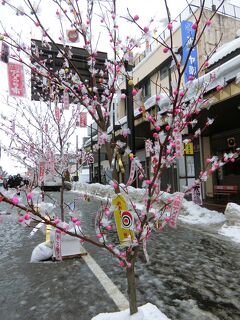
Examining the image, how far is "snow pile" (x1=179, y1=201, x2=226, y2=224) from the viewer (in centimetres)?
1027

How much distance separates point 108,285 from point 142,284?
513mm

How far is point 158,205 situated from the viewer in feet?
42.4

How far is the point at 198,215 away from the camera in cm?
1093

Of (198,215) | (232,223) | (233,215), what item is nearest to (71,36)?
(233,215)

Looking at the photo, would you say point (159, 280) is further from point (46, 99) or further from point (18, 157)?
point (18, 157)

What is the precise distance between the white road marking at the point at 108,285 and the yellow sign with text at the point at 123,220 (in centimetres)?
134

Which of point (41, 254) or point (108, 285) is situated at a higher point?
point (41, 254)

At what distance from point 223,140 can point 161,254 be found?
39.0ft

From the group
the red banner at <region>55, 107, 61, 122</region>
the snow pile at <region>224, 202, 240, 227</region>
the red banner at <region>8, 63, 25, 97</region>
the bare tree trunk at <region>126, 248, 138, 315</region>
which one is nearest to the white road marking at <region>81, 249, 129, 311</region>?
the bare tree trunk at <region>126, 248, 138, 315</region>

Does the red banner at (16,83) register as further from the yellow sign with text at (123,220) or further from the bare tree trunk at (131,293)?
the bare tree trunk at (131,293)

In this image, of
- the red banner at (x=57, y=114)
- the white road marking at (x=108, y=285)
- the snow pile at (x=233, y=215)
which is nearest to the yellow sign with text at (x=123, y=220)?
the white road marking at (x=108, y=285)

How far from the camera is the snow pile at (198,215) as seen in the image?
10273 mm

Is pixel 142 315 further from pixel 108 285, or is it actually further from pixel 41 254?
pixel 41 254

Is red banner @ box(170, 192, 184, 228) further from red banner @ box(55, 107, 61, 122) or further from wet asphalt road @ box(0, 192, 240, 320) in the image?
red banner @ box(55, 107, 61, 122)
